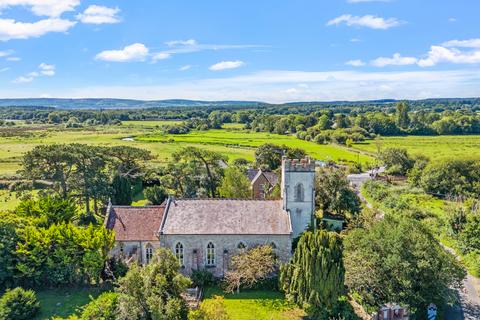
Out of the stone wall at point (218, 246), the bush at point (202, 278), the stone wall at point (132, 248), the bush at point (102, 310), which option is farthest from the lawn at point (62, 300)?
the bush at point (202, 278)

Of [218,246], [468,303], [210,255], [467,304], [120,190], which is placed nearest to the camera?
[467,304]

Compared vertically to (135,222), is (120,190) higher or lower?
lower

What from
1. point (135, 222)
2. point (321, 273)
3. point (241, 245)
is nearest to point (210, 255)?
point (241, 245)

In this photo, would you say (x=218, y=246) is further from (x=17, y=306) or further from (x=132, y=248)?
(x=17, y=306)

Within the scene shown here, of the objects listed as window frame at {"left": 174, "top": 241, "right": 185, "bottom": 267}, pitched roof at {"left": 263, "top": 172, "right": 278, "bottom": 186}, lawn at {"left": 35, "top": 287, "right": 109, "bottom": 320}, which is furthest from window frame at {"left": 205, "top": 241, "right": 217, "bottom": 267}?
pitched roof at {"left": 263, "top": 172, "right": 278, "bottom": 186}

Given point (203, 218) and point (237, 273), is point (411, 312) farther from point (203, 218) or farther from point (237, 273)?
point (203, 218)

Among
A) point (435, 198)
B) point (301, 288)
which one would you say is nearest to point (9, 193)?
point (301, 288)

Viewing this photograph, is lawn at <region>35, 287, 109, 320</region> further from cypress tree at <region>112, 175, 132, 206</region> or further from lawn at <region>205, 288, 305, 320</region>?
cypress tree at <region>112, 175, 132, 206</region>
